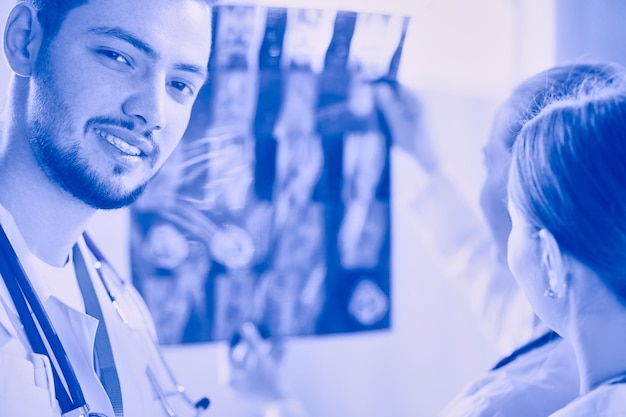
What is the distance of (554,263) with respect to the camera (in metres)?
0.75

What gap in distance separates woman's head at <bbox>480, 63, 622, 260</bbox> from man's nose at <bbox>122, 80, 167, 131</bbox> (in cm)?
54

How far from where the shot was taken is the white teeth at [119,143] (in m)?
0.77

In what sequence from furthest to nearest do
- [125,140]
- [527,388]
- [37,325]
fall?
[527,388] → [125,140] → [37,325]

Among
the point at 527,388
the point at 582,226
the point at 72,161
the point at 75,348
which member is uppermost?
the point at 72,161

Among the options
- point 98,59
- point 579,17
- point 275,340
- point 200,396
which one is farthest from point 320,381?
point 579,17

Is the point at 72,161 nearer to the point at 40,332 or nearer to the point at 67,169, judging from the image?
the point at 67,169

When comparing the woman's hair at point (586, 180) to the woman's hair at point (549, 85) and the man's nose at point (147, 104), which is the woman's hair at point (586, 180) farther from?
the man's nose at point (147, 104)

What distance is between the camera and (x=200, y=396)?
104cm

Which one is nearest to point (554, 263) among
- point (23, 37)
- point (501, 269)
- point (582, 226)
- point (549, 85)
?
point (582, 226)

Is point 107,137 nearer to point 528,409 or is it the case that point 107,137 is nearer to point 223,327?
point 223,327

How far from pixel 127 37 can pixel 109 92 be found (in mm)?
77

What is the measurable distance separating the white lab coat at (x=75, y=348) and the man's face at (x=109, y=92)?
0.10 meters

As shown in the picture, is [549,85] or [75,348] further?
[549,85]

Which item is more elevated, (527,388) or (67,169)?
(67,169)
